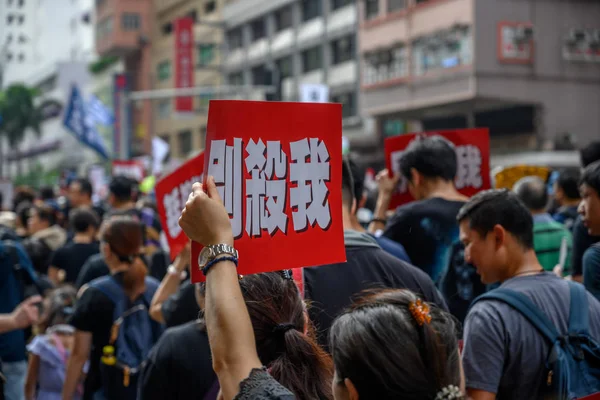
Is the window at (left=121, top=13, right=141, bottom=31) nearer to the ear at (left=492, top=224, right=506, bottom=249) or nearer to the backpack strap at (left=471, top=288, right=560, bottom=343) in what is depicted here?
the ear at (left=492, top=224, right=506, bottom=249)

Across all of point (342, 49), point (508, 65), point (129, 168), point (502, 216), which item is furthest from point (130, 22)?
point (502, 216)

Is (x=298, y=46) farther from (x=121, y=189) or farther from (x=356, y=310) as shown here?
(x=356, y=310)

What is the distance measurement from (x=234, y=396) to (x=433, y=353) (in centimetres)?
48

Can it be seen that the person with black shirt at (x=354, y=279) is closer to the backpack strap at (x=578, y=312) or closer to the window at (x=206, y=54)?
the backpack strap at (x=578, y=312)

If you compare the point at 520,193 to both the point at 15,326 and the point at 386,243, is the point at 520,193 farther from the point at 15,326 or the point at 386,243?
the point at 15,326

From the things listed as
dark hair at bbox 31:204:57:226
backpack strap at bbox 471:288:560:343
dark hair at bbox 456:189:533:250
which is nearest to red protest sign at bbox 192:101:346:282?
backpack strap at bbox 471:288:560:343

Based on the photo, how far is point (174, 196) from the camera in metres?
4.79

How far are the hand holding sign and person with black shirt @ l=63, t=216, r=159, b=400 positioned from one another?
3.18 metres

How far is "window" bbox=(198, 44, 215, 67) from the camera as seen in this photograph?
47406mm

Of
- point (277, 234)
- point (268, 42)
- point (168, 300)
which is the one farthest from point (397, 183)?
point (268, 42)

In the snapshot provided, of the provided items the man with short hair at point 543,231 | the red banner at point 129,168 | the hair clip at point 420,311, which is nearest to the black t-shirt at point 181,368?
the hair clip at point 420,311

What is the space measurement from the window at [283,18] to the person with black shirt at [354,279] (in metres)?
36.7

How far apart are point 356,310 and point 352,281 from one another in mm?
1311

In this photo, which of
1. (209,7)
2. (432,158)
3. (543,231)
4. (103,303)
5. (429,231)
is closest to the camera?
(429,231)
